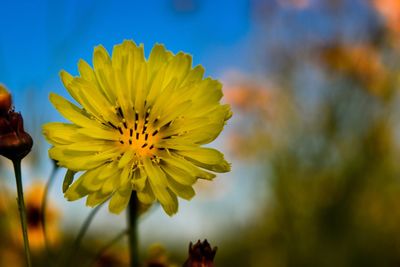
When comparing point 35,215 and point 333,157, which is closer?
point 35,215

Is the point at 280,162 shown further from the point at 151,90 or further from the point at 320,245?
the point at 151,90

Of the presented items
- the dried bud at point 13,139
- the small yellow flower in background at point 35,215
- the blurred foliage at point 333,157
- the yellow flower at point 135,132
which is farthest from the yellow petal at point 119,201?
the blurred foliage at point 333,157

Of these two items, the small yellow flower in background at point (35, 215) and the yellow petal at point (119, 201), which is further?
the small yellow flower in background at point (35, 215)

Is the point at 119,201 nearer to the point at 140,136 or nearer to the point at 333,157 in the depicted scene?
the point at 140,136

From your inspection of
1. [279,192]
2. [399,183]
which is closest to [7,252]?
[279,192]

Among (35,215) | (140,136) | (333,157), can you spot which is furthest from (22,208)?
(333,157)

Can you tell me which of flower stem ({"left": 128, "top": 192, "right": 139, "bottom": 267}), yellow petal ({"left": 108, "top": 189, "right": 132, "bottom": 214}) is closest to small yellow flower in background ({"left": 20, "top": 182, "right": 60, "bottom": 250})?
flower stem ({"left": 128, "top": 192, "right": 139, "bottom": 267})

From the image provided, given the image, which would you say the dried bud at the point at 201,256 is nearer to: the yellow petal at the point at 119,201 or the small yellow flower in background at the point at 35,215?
the yellow petal at the point at 119,201

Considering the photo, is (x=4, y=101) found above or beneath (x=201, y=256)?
above
